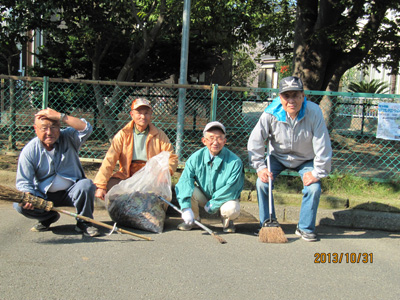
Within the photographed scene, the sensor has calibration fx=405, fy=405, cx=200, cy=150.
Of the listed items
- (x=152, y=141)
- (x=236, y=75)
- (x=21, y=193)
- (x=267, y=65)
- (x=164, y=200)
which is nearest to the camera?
(x=21, y=193)

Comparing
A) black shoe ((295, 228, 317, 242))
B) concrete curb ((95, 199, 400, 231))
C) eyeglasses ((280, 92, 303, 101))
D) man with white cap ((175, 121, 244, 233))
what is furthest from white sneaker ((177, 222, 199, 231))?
eyeglasses ((280, 92, 303, 101))

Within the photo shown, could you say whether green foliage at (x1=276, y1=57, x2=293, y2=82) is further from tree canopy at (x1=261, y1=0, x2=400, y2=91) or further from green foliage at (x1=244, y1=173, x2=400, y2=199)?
green foliage at (x1=244, y1=173, x2=400, y2=199)

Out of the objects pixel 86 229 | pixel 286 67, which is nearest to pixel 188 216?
pixel 86 229

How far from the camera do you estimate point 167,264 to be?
327cm

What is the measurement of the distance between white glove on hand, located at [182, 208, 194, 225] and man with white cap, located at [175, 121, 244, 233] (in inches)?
1.0

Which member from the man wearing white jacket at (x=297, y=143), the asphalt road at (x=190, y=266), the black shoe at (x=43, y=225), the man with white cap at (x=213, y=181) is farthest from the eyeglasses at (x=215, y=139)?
the black shoe at (x=43, y=225)

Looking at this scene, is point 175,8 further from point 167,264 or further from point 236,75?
point 236,75

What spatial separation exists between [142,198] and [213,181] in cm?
74

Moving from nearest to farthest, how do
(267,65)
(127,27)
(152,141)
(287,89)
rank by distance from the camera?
(287,89) < (152,141) < (127,27) < (267,65)

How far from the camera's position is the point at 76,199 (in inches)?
149

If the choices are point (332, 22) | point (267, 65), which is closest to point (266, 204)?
point (332, 22)

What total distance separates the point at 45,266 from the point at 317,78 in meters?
6.35

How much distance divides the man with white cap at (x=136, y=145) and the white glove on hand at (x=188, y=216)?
20.2 inches

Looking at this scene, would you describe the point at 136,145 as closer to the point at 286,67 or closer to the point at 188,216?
the point at 188,216
